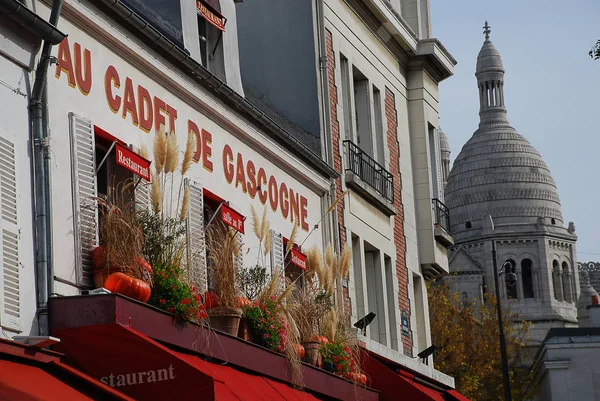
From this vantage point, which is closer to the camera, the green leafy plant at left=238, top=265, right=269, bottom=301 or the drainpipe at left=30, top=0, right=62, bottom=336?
the drainpipe at left=30, top=0, right=62, bottom=336

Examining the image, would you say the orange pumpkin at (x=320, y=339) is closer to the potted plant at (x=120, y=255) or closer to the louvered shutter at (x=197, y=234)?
the louvered shutter at (x=197, y=234)

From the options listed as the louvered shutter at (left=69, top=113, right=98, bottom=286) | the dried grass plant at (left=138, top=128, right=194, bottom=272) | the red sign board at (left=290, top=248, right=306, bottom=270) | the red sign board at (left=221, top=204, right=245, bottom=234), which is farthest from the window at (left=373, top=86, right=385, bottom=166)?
the louvered shutter at (left=69, top=113, right=98, bottom=286)

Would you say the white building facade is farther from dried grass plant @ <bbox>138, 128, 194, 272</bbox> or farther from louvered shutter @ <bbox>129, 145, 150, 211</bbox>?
dried grass plant @ <bbox>138, 128, 194, 272</bbox>

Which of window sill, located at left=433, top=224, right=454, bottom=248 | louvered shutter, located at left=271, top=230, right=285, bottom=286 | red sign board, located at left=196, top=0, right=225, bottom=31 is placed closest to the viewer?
red sign board, located at left=196, top=0, right=225, bottom=31

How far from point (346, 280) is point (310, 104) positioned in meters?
3.12

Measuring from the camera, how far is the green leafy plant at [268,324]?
741 inches

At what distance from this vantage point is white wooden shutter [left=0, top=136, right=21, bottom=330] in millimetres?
14156

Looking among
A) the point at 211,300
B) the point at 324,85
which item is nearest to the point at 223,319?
the point at 211,300

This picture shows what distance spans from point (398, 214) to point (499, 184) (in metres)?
152

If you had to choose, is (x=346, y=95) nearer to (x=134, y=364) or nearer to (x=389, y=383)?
(x=389, y=383)

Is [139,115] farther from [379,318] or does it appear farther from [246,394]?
[379,318]

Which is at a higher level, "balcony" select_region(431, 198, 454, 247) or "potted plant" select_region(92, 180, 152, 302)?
"balcony" select_region(431, 198, 454, 247)

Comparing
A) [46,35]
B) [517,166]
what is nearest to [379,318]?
[46,35]

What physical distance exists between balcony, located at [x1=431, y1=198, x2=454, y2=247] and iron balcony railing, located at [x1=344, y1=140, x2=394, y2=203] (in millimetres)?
3274
